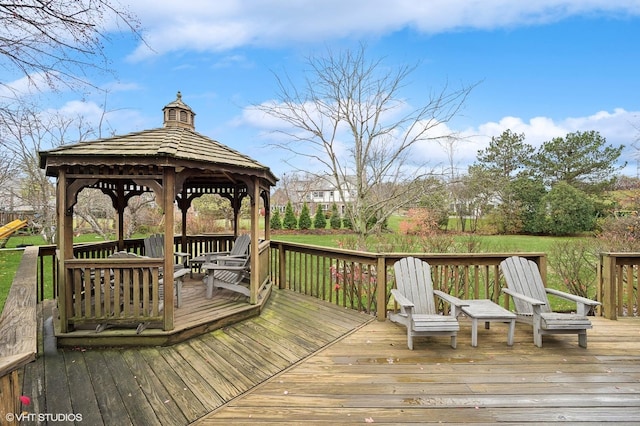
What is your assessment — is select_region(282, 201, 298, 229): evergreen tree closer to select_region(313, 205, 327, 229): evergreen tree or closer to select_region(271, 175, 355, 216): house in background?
select_region(271, 175, 355, 216): house in background

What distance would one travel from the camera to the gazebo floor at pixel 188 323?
3.49m

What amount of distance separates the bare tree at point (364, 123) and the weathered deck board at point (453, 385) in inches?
159

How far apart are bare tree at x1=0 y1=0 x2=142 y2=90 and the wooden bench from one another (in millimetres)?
2809

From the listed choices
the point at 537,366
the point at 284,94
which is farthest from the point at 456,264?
the point at 284,94

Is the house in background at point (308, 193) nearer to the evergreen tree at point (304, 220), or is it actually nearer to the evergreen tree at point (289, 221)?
the evergreen tree at point (304, 220)

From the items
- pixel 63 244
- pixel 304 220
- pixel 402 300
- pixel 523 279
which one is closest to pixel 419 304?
pixel 402 300

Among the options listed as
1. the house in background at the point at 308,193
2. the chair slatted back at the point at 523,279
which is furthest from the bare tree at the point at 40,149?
the chair slatted back at the point at 523,279

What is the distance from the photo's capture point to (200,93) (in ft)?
34.4

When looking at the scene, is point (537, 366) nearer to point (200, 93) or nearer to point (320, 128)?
point (320, 128)

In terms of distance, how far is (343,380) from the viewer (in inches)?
112

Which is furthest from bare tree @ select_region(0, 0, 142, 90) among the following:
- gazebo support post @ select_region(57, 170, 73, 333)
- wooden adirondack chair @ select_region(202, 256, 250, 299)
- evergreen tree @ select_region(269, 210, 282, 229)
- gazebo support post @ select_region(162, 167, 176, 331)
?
evergreen tree @ select_region(269, 210, 282, 229)

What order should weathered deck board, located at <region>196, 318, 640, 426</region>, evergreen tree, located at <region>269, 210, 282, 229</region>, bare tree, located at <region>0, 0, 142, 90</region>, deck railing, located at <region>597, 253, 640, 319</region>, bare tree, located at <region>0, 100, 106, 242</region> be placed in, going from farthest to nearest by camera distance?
evergreen tree, located at <region>269, 210, 282, 229</region> → bare tree, located at <region>0, 100, 106, 242</region> → deck railing, located at <region>597, 253, 640, 319</region> → bare tree, located at <region>0, 0, 142, 90</region> → weathered deck board, located at <region>196, 318, 640, 426</region>

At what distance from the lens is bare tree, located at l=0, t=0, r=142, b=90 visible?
3.29 metres

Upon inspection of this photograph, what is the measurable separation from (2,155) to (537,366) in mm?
15767
